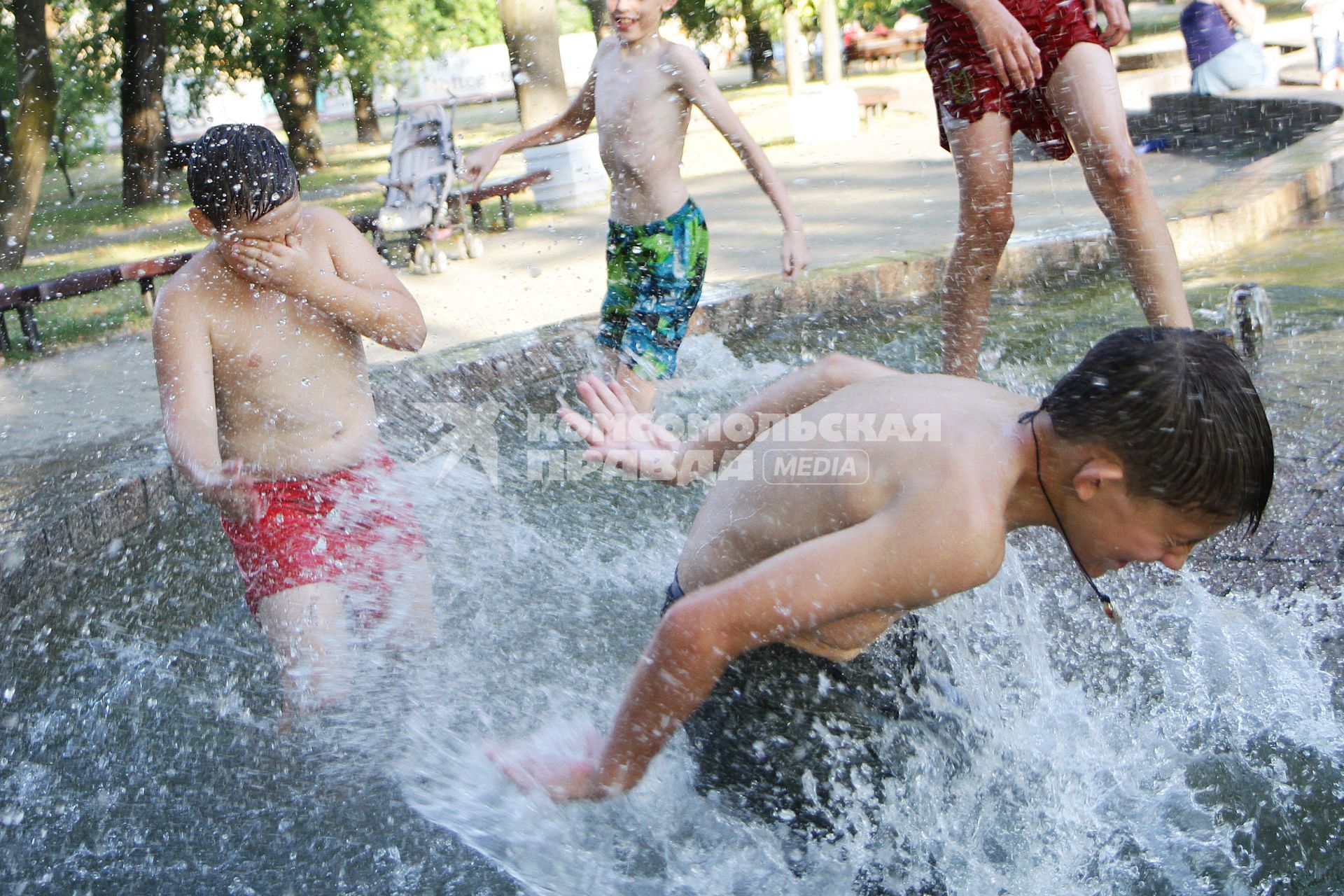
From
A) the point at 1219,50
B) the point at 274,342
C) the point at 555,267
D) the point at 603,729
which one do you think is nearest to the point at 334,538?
the point at 274,342

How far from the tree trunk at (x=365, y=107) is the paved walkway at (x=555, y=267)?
10906 mm

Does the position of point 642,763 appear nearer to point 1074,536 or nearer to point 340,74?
point 1074,536

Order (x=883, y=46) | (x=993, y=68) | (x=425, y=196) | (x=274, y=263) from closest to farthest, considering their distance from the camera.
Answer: (x=274, y=263), (x=993, y=68), (x=425, y=196), (x=883, y=46)

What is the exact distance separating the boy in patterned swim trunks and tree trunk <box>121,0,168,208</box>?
13635 mm

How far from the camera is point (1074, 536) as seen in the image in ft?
6.24

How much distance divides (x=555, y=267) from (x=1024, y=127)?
484 cm

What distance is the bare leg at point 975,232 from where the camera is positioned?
3594 millimetres

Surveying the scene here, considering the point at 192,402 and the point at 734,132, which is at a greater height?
the point at 734,132

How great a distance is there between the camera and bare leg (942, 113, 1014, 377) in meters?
3.59

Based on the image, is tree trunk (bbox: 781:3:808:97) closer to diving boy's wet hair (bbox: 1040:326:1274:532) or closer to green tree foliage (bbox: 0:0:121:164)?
green tree foliage (bbox: 0:0:121:164)

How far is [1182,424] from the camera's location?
1.71 m

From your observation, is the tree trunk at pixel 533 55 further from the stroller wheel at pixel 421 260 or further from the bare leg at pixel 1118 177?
the bare leg at pixel 1118 177

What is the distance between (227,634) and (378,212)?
6.51 m

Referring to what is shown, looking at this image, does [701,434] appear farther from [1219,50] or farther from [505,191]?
[1219,50]
